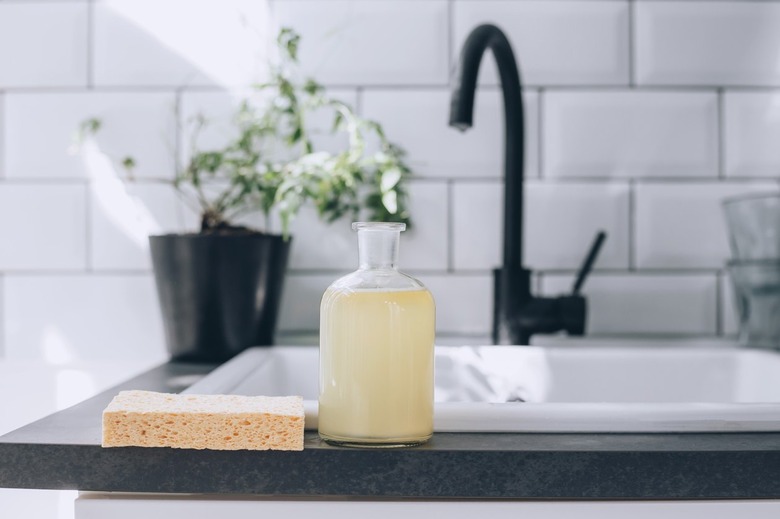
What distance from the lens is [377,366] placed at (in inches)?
21.6

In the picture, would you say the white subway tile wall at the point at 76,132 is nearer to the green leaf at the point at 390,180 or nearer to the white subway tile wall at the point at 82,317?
the white subway tile wall at the point at 82,317

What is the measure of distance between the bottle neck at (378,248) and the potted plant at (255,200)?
360 millimetres

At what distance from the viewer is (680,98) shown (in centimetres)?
114

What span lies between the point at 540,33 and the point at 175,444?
856 mm

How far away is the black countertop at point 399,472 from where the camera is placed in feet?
1.72

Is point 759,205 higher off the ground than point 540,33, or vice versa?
point 540,33

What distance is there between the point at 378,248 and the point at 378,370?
97mm

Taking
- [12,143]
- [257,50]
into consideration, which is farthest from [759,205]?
[12,143]

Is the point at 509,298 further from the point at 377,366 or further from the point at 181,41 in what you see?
the point at 181,41

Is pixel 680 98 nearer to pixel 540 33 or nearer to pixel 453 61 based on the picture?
pixel 540 33

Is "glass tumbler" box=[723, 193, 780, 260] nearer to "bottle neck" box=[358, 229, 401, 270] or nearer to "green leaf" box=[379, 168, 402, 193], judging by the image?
"green leaf" box=[379, 168, 402, 193]

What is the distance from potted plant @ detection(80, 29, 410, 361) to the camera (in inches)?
37.0

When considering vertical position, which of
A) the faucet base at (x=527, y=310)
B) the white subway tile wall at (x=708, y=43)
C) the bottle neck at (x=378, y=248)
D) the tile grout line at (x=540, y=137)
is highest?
the white subway tile wall at (x=708, y=43)

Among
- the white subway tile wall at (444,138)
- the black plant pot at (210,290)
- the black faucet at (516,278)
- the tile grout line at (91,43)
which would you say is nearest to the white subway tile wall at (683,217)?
the white subway tile wall at (444,138)
